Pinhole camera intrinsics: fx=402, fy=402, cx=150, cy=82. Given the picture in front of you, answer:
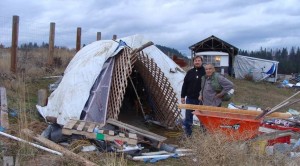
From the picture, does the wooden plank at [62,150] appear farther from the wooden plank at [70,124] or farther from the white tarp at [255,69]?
the white tarp at [255,69]

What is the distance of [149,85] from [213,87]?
2.90 meters

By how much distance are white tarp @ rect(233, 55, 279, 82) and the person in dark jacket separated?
22.5m

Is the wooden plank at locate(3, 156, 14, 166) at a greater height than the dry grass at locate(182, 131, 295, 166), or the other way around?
the dry grass at locate(182, 131, 295, 166)

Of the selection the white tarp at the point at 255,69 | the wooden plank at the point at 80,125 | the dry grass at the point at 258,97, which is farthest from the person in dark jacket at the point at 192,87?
the white tarp at the point at 255,69

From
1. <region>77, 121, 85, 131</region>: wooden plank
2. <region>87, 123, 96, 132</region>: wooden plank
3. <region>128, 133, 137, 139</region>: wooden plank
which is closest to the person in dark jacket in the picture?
<region>128, 133, 137, 139</region>: wooden plank

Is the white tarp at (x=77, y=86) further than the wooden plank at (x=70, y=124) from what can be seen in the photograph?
Yes

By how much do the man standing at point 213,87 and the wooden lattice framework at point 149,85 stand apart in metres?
1.59

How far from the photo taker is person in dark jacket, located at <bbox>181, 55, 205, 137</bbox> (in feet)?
22.8

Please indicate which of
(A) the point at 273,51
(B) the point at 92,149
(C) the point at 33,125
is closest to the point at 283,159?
(B) the point at 92,149

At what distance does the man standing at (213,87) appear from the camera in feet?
20.9

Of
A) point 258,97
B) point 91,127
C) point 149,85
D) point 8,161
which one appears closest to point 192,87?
point 91,127

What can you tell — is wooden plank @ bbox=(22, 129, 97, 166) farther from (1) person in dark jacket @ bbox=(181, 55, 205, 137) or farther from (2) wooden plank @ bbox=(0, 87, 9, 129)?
(1) person in dark jacket @ bbox=(181, 55, 205, 137)

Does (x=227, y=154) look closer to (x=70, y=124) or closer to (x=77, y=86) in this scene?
(x=70, y=124)

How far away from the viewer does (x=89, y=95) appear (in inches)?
294
